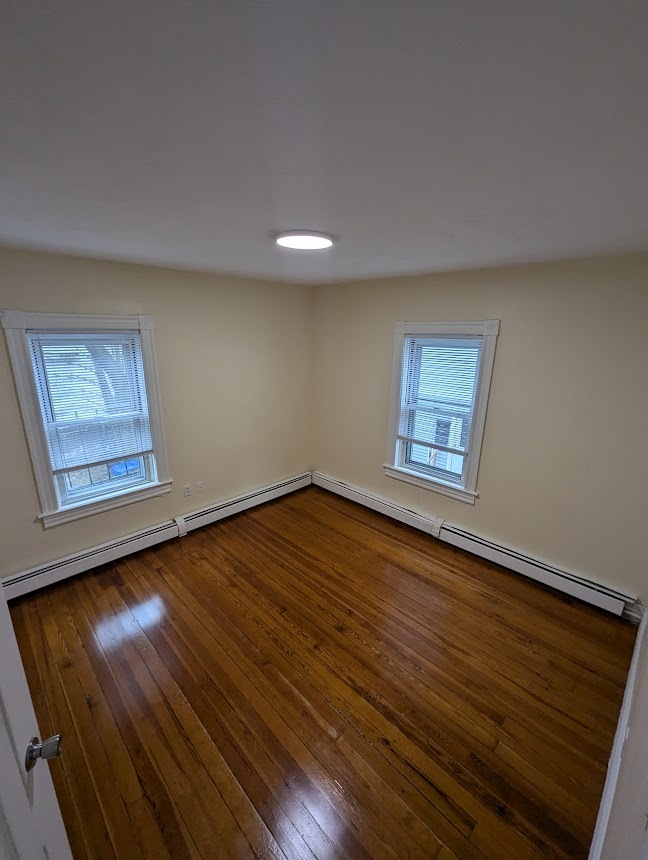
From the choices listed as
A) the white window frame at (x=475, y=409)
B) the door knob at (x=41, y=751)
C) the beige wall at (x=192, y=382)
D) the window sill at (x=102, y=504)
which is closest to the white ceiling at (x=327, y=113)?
the beige wall at (x=192, y=382)

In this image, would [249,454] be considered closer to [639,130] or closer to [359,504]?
[359,504]

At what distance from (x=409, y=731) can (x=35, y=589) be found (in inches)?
108

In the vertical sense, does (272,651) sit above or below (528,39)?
below

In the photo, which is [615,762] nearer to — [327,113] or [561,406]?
[561,406]

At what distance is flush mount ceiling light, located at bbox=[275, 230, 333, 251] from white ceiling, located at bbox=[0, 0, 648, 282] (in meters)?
0.16

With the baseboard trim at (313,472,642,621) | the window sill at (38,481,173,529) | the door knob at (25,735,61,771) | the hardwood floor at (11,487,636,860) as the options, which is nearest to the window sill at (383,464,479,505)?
the baseboard trim at (313,472,642,621)

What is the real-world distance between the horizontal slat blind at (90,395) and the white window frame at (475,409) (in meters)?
2.30

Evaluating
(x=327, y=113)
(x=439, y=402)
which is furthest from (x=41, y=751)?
(x=439, y=402)

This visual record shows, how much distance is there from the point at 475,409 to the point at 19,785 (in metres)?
3.14

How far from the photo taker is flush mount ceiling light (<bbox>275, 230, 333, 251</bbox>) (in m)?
1.78

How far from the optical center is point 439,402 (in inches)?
131

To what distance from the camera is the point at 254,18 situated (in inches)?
21.6

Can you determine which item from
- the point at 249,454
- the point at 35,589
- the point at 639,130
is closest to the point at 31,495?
the point at 35,589

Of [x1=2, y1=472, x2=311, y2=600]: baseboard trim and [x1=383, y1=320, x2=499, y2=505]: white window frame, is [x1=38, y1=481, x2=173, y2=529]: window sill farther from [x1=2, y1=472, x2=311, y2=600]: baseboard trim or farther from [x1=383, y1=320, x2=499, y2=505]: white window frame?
[x1=383, y1=320, x2=499, y2=505]: white window frame
